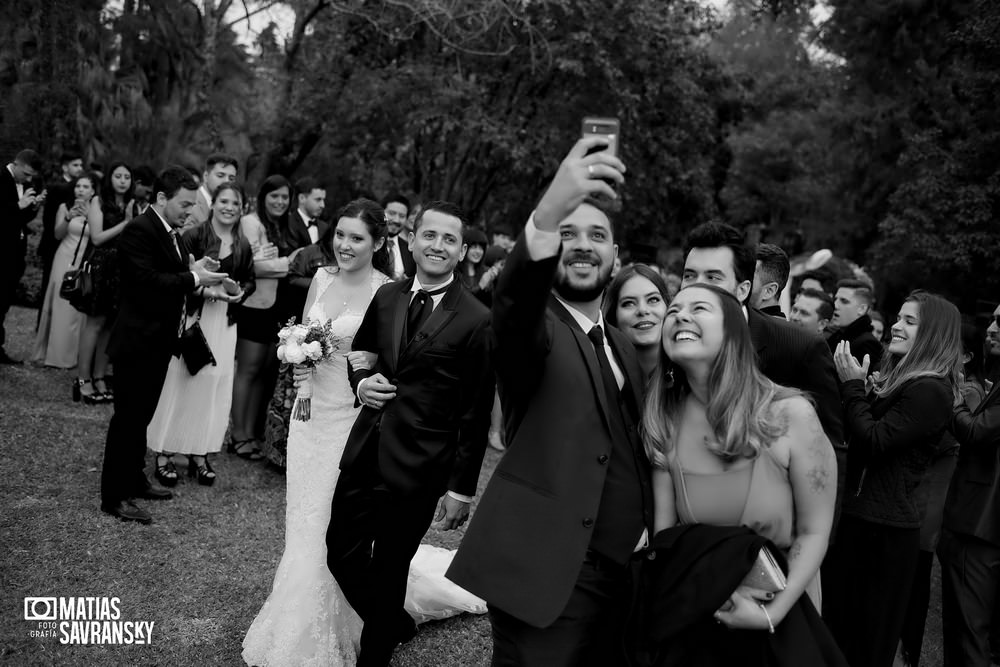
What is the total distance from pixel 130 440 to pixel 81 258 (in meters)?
3.81

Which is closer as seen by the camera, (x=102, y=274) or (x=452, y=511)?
(x=452, y=511)

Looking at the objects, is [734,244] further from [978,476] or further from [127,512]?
[127,512]

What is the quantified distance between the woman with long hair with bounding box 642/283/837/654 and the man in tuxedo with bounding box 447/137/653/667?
13cm

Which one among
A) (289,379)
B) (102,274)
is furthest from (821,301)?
(102,274)

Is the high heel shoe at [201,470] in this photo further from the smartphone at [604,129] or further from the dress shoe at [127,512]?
the smartphone at [604,129]

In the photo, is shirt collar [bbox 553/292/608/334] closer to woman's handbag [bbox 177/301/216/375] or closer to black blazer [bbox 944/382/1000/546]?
black blazer [bbox 944/382/1000/546]

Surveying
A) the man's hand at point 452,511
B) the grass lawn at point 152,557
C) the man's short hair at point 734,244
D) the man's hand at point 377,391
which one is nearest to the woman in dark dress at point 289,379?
the grass lawn at point 152,557

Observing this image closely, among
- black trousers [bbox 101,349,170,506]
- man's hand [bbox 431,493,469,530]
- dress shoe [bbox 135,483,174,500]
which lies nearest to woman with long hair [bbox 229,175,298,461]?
dress shoe [bbox 135,483,174,500]

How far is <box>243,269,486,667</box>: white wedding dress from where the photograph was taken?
13.6 feet

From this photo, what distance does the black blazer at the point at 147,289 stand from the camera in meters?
5.57

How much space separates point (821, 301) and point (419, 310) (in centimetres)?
351

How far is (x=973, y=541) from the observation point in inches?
200

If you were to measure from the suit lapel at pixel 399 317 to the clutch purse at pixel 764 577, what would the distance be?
2.06 meters

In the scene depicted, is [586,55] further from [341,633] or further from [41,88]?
[341,633]
